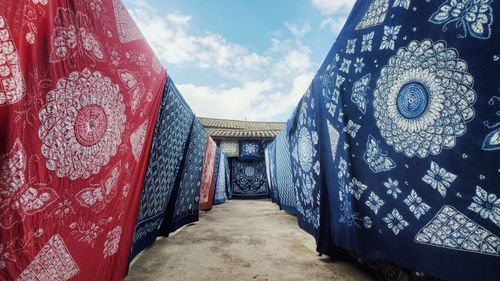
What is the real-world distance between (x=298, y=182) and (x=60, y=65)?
3304 mm

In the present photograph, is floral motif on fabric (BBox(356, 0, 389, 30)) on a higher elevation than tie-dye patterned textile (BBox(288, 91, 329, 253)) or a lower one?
higher

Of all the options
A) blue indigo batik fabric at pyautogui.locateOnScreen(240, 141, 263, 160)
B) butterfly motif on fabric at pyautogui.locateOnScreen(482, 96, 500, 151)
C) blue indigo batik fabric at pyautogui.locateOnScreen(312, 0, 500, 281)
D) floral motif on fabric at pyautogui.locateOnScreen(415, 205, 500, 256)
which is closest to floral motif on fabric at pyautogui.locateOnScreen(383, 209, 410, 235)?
blue indigo batik fabric at pyautogui.locateOnScreen(312, 0, 500, 281)

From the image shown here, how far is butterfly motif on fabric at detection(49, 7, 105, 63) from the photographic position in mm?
1160

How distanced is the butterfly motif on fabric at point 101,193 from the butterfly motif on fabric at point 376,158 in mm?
1818

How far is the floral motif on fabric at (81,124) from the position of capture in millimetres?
1183

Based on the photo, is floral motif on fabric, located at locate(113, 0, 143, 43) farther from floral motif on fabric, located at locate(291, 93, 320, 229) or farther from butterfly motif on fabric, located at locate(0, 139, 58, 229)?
floral motif on fabric, located at locate(291, 93, 320, 229)

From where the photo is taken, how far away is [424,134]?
1.26 m

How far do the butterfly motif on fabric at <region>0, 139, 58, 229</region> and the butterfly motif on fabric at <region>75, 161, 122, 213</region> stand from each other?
28 centimetres

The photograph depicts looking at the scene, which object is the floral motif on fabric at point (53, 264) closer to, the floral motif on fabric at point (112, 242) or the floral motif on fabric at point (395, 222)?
the floral motif on fabric at point (112, 242)

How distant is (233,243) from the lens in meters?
3.41

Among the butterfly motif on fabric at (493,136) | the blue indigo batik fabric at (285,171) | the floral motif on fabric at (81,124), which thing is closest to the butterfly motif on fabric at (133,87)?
the floral motif on fabric at (81,124)

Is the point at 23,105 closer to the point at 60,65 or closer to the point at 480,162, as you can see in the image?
the point at 60,65

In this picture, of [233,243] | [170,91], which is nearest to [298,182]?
[233,243]

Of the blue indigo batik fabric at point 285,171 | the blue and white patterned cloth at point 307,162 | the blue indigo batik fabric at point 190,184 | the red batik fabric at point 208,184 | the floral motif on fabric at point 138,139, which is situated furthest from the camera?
the red batik fabric at point 208,184
